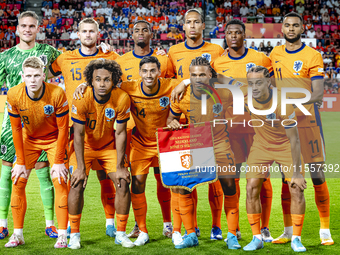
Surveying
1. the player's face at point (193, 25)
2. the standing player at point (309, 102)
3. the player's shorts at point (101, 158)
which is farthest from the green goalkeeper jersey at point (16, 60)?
the standing player at point (309, 102)

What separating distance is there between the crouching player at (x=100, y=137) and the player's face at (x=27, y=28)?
0.96 meters

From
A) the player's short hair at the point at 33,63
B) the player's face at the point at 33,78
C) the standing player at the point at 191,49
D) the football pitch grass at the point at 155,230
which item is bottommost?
the football pitch grass at the point at 155,230

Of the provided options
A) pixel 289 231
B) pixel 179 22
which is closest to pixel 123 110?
pixel 289 231

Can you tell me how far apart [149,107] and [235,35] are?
1.19 metres

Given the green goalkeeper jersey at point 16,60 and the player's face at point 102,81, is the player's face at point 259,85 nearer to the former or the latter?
the player's face at point 102,81

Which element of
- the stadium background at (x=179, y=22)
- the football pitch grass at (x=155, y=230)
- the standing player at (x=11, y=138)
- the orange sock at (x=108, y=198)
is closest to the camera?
the football pitch grass at (x=155, y=230)

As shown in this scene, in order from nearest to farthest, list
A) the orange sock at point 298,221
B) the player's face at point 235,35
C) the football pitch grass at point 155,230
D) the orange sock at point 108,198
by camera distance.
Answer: the orange sock at point 298,221, the football pitch grass at point 155,230, the player's face at point 235,35, the orange sock at point 108,198

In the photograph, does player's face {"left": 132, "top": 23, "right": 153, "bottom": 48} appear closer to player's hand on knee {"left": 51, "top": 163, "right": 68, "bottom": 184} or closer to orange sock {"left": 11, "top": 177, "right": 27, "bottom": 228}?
player's hand on knee {"left": 51, "top": 163, "right": 68, "bottom": 184}

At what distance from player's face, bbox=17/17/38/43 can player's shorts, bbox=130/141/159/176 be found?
1715mm

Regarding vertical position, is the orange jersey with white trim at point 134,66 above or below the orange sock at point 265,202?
above

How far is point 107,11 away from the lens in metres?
21.4

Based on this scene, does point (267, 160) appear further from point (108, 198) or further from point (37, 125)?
point (37, 125)

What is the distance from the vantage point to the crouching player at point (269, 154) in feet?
12.4

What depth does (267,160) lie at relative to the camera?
3.90 m
